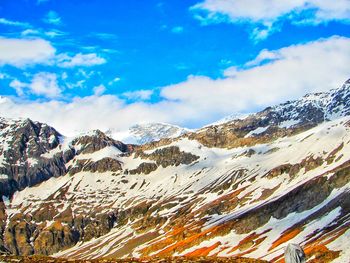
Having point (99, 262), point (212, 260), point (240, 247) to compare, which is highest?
point (99, 262)

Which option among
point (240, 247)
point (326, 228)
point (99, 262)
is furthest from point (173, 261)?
point (240, 247)

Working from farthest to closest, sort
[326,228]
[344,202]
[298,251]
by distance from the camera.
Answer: [344,202] < [326,228] < [298,251]

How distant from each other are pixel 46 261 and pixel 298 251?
1628cm

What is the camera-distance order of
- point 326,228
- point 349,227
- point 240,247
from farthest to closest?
1. point 240,247
2. point 326,228
3. point 349,227

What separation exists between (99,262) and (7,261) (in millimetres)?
5747

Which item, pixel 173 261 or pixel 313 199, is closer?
pixel 173 261

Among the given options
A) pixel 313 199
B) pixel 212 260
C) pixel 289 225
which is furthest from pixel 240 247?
pixel 212 260

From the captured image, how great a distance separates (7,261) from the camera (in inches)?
1264

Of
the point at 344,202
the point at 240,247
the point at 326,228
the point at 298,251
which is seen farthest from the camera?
the point at 240,247

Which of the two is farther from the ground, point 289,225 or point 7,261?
point 7,261

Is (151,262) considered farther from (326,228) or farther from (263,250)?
(263,250)

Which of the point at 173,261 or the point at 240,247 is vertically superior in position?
the point at 173,261

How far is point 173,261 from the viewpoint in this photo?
1284 inches

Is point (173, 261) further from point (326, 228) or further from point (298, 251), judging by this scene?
point (326, 228)
